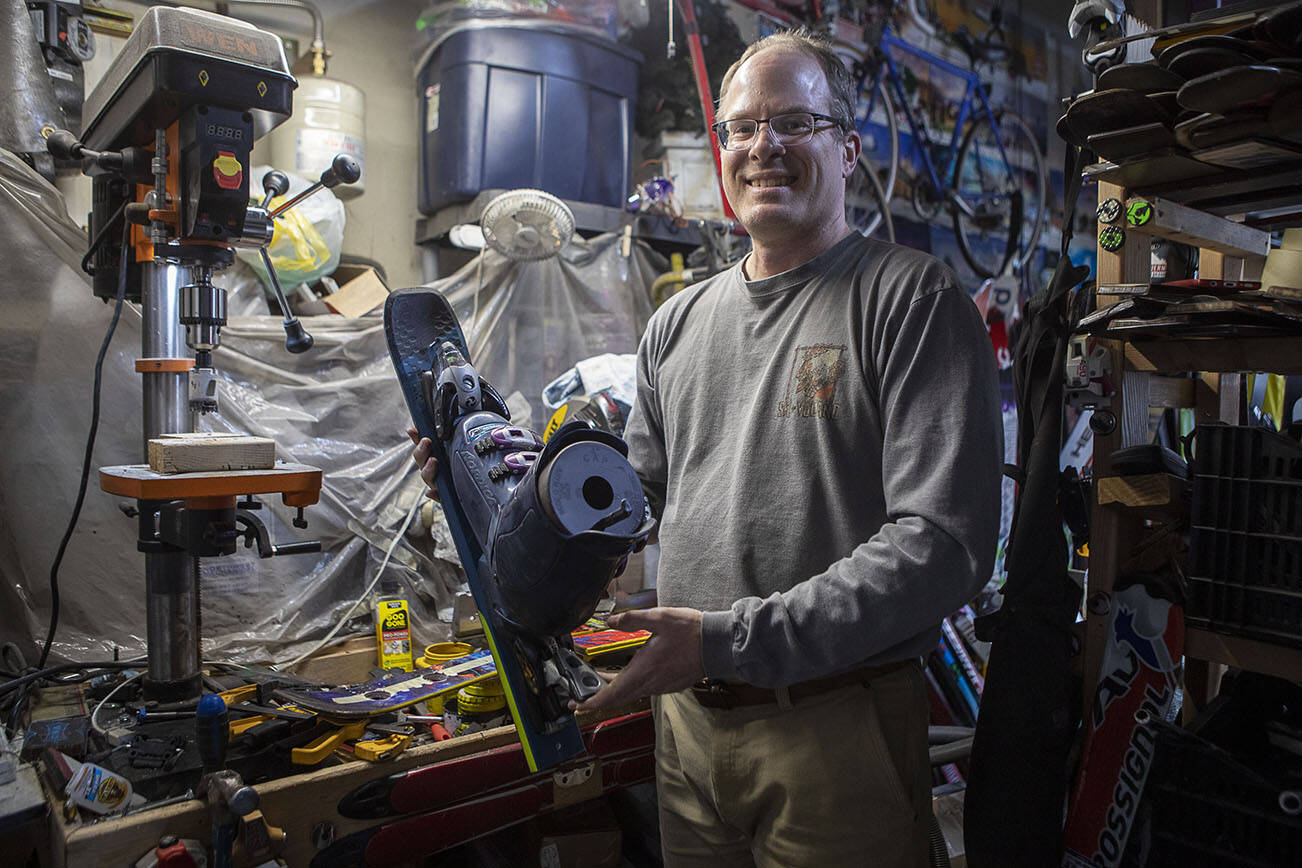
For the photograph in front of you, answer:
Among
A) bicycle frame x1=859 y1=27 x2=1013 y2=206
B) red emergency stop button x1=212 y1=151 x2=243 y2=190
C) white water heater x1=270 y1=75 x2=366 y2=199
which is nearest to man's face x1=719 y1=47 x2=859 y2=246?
red emergency stop button x1=212 y1=151 x2=243 y2=190

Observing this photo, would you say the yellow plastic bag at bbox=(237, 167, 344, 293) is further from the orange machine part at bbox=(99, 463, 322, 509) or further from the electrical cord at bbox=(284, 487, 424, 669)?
the orange machine part at bbox=(99, 463, 322, 509)

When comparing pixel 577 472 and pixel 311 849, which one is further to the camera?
pixel 311 849

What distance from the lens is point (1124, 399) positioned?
4.51 ft

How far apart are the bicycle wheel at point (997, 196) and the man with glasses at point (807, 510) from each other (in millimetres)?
3542

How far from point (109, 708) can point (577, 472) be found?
129 centimetres

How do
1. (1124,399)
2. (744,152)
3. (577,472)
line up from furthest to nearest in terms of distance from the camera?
(1124,399), (744,152), (577,472)

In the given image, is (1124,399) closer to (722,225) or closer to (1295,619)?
(1295,619)

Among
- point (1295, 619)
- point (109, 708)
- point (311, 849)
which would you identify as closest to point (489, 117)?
point (109, 708)

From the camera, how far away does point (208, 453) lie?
1.46m

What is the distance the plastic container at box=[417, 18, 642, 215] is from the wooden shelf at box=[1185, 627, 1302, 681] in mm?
2271

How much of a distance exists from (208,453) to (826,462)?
105cm

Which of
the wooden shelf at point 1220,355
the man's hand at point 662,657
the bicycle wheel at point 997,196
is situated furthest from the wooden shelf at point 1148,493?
the bicycle wheel at point 997,196

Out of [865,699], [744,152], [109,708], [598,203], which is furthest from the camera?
[598,203]

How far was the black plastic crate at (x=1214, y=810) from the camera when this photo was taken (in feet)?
3.73
